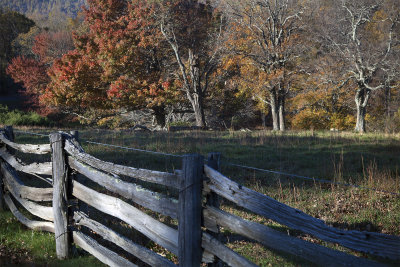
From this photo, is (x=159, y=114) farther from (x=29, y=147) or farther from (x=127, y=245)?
(x=127, y=245)

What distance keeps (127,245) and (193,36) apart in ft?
65.8

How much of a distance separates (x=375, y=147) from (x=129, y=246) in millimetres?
9950

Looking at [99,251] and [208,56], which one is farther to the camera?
[208,56]

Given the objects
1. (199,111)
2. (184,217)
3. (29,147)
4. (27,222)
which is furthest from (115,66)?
(184,217)

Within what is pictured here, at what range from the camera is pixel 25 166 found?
223 inches

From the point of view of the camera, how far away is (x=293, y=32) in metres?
26.6

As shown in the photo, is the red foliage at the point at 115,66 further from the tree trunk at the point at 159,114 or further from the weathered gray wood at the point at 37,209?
the weathered gray wood at the point at 37,209

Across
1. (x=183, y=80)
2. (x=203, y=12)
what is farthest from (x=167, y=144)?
(x=203, y=12)

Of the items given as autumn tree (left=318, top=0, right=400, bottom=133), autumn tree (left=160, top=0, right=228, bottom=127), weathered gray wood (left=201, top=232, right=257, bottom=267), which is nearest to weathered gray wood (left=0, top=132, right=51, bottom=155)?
weathered gray wood (left=201, top=232, right=257, bottom=267)

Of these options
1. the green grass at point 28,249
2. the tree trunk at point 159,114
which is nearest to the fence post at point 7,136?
the green grass at point 28,249

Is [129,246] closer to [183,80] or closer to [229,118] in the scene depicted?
[183,80]

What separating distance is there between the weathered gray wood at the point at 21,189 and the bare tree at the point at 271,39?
18.6 m

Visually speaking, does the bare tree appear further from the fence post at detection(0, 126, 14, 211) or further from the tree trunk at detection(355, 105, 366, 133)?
the fence post at detection(0, 126, 14, 211)

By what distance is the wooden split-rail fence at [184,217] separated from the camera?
239 centimetres
